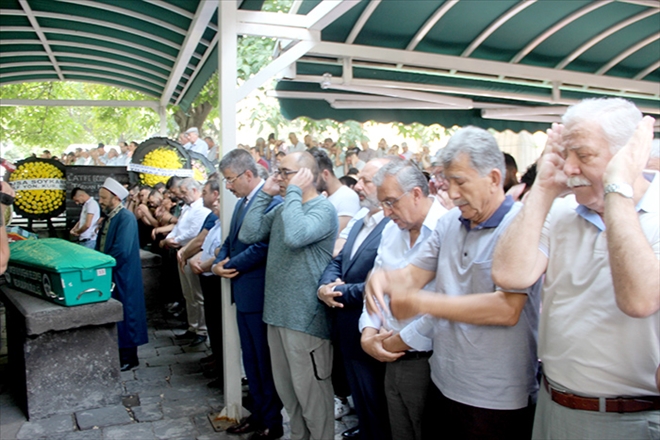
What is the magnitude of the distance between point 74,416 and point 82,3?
4.47m

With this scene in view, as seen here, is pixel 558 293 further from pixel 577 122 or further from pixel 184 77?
pixel 184 77

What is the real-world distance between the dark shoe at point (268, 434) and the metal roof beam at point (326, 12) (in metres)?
3.36

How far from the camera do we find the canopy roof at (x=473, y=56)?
19.1 feet

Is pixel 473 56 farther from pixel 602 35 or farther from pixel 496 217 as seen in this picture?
pixel 496 217

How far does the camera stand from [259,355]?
4.27 m

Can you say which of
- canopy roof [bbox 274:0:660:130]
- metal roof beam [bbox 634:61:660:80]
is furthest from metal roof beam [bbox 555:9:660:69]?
metal roof beam [bbox 634:61:660:80]

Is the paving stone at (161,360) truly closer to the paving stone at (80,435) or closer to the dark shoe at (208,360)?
the dark shoe at (208,360)

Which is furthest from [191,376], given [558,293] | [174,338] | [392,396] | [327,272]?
[558,293]

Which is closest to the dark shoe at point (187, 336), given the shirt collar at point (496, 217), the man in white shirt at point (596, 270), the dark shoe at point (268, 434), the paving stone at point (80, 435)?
the paving stone at point (80, 435)

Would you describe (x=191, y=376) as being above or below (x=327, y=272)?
below

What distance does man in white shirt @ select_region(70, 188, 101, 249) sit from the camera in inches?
333

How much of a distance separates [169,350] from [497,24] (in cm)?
530

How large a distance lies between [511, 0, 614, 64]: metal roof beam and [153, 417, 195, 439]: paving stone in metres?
5.32

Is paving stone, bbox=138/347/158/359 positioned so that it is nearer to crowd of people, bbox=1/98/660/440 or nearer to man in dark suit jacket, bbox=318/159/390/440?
crowd of people, bbox=1/98/660/440
